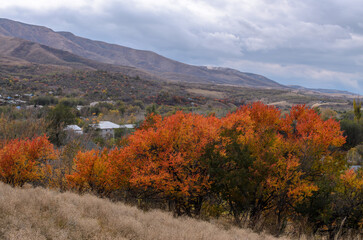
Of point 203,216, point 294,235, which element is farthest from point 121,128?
point 294,235

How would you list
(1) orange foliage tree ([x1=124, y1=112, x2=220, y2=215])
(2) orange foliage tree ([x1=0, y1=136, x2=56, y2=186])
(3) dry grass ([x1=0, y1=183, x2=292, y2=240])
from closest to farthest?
1. (3) dry grass ([x1=0, y1=183, x2=292, y2=240])
2. (1) orange foliage tree ([x1=124, y1=112, x2=220, y2=215])
3. (2) orange foliage tree ([x1=0, y1=136, x2=56, y2=186])

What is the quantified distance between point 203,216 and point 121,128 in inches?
1042

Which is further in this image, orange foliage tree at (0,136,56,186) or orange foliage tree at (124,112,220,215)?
orange foliage tree at (0,136,56,186)

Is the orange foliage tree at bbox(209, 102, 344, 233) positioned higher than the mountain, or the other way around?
the mountain

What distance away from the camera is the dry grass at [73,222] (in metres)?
7.08

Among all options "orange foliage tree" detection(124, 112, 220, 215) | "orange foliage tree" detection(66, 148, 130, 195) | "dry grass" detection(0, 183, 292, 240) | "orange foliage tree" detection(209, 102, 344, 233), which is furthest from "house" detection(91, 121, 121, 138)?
"dry grass" detection(0, 183, 292, 240)

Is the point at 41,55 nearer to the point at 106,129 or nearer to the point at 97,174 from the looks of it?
the point at 106,129

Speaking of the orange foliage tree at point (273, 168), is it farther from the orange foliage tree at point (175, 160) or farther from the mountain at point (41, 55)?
the mountain at point (41, 55)

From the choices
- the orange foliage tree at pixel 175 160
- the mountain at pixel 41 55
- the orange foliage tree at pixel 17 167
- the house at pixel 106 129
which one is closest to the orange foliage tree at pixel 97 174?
the orange foliage tree at pixel 175 160

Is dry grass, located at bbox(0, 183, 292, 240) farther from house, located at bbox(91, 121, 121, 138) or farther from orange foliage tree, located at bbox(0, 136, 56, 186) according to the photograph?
house, located at bbox(91, 121, 121, 138)

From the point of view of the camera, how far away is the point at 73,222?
777 cm

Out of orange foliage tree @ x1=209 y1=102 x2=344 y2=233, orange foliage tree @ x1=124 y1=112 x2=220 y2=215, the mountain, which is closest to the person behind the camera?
orange foliage tree @ x1=124 y1=112 x2=220 y2=215

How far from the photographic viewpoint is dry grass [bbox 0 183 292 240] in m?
7.08

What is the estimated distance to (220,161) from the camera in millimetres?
13242
